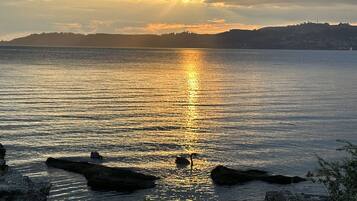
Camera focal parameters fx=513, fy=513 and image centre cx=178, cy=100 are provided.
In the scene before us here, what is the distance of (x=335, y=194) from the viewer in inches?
674

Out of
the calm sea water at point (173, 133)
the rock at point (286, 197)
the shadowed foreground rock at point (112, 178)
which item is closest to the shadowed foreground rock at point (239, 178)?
the calm sea water at point (173, 133)

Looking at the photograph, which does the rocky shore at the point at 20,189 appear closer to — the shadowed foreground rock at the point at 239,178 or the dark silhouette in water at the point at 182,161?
the shadowed foreground rock at the point at 239,178

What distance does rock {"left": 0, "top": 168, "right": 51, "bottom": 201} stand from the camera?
89.3ft

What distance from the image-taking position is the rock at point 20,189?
2722 cm

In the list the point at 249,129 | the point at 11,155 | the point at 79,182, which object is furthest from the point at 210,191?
the point at 249,129

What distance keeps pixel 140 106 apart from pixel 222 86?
4440cm

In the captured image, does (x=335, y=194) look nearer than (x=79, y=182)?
Yes

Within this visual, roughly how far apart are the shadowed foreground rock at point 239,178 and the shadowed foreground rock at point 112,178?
15.7 feet

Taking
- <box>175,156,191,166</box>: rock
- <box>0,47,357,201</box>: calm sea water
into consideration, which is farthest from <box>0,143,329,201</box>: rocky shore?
<box>175,156,191,166</box>: rock

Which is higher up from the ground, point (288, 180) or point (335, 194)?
point (335, 194)

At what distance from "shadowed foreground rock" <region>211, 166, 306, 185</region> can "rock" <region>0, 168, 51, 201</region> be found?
48.0ft

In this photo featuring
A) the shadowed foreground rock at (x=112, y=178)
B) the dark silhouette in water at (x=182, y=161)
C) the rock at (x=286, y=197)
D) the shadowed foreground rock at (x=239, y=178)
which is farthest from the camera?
the dark silhouette in water at (x=182, y=161)

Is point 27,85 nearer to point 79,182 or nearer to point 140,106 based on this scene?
point 140,106

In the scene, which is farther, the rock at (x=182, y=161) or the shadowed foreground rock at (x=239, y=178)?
the rock at (x=182, y=161)
